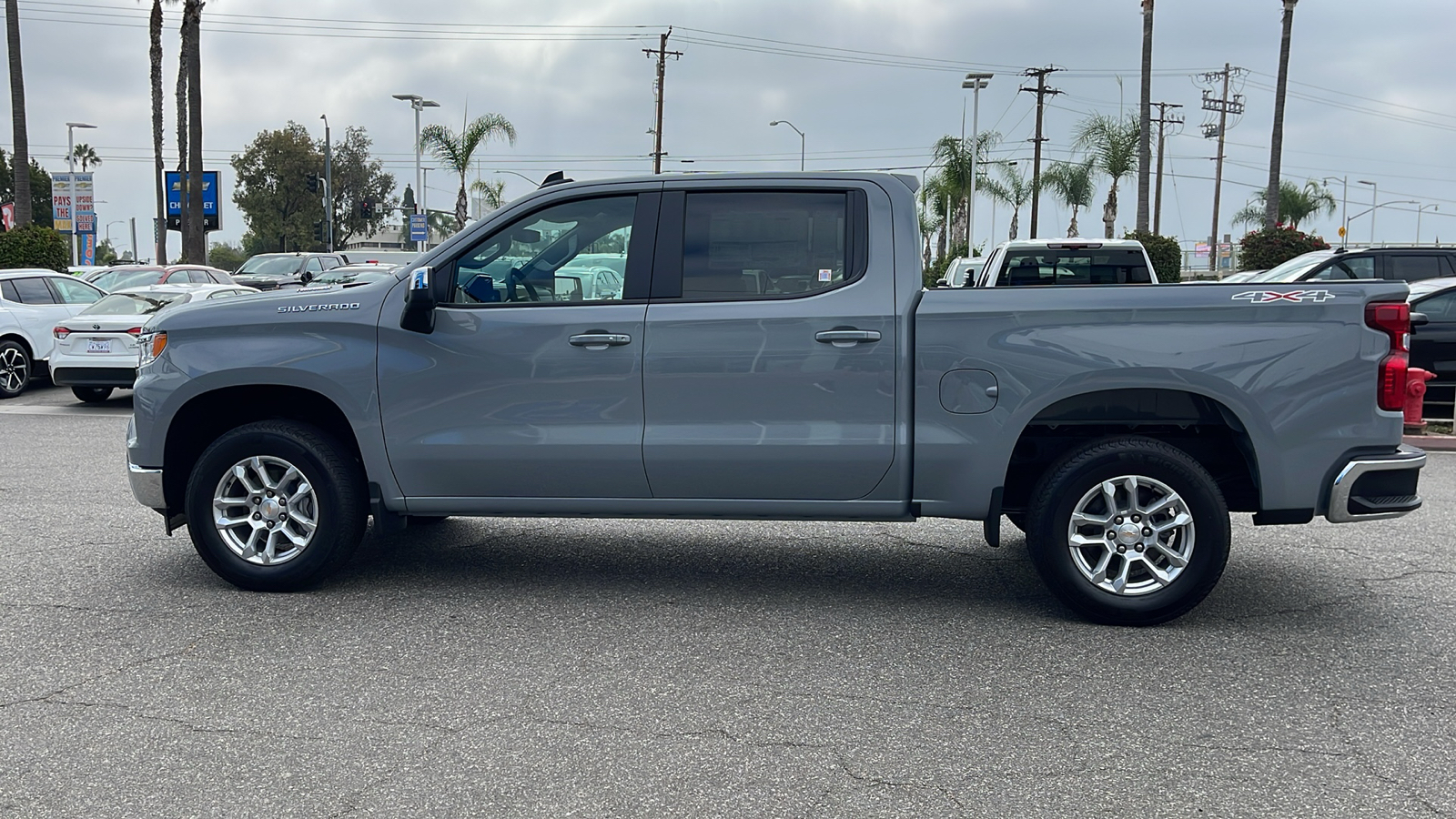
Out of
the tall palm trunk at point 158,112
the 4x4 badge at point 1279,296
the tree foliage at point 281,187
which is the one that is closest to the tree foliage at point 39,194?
the tree foliage at point 281,187

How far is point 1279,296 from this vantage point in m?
5.35

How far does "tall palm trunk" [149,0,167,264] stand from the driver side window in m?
40.1

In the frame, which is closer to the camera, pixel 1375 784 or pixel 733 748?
pixel 1375 784

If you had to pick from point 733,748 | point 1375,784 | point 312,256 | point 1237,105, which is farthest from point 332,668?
point 1237,105

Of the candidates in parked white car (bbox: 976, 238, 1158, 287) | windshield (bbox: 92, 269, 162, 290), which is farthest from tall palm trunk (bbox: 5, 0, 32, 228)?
parked white car (bbox: 976, 238, 1158, 287)

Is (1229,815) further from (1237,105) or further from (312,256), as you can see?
(1237,105)

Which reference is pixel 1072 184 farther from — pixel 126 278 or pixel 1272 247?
pixel 126 278

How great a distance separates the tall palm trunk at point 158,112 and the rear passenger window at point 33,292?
2752 centimetres

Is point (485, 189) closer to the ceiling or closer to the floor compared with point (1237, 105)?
closer to the floor

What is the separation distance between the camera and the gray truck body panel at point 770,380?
5383mm

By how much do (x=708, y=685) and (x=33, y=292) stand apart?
1503cm

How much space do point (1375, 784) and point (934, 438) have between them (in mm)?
2263

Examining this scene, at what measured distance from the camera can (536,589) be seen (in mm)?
6230

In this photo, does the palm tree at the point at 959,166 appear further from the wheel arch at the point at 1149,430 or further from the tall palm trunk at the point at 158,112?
the wheel arch at the point at 1149,430
